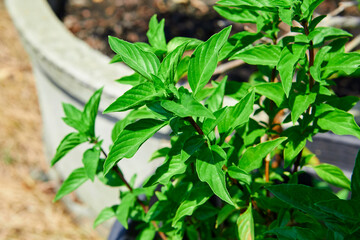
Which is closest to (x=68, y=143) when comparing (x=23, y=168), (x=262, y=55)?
(x=262, y=55)

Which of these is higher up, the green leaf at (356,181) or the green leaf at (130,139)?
the green leaf at (130,139)

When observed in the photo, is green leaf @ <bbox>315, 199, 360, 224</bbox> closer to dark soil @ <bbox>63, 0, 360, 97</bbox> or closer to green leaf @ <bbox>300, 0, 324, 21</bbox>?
green leaf @ <bbox>300, 0, 324, 21</bbox>

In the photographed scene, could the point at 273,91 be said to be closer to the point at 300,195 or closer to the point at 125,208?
the point at 300,195

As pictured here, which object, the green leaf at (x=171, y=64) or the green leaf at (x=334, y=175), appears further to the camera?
the green leaf at (x=334, y=175)

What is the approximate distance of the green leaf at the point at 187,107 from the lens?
1.90 feet

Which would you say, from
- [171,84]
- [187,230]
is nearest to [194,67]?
[171,84]

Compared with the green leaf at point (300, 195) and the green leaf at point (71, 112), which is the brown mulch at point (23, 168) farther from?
the green leaf at point (300, 195)

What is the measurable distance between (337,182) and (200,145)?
384 mm

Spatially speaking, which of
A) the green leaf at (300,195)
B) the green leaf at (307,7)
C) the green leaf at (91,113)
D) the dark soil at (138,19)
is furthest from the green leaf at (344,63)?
the dark soil at (138,19)

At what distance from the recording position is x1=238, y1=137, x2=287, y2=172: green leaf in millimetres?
730

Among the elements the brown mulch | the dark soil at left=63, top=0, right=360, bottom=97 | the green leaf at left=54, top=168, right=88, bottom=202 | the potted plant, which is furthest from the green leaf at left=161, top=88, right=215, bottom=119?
the brown mulch

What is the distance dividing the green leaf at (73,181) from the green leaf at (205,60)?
34 cm

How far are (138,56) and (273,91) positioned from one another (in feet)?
0.88

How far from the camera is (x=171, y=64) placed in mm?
635
